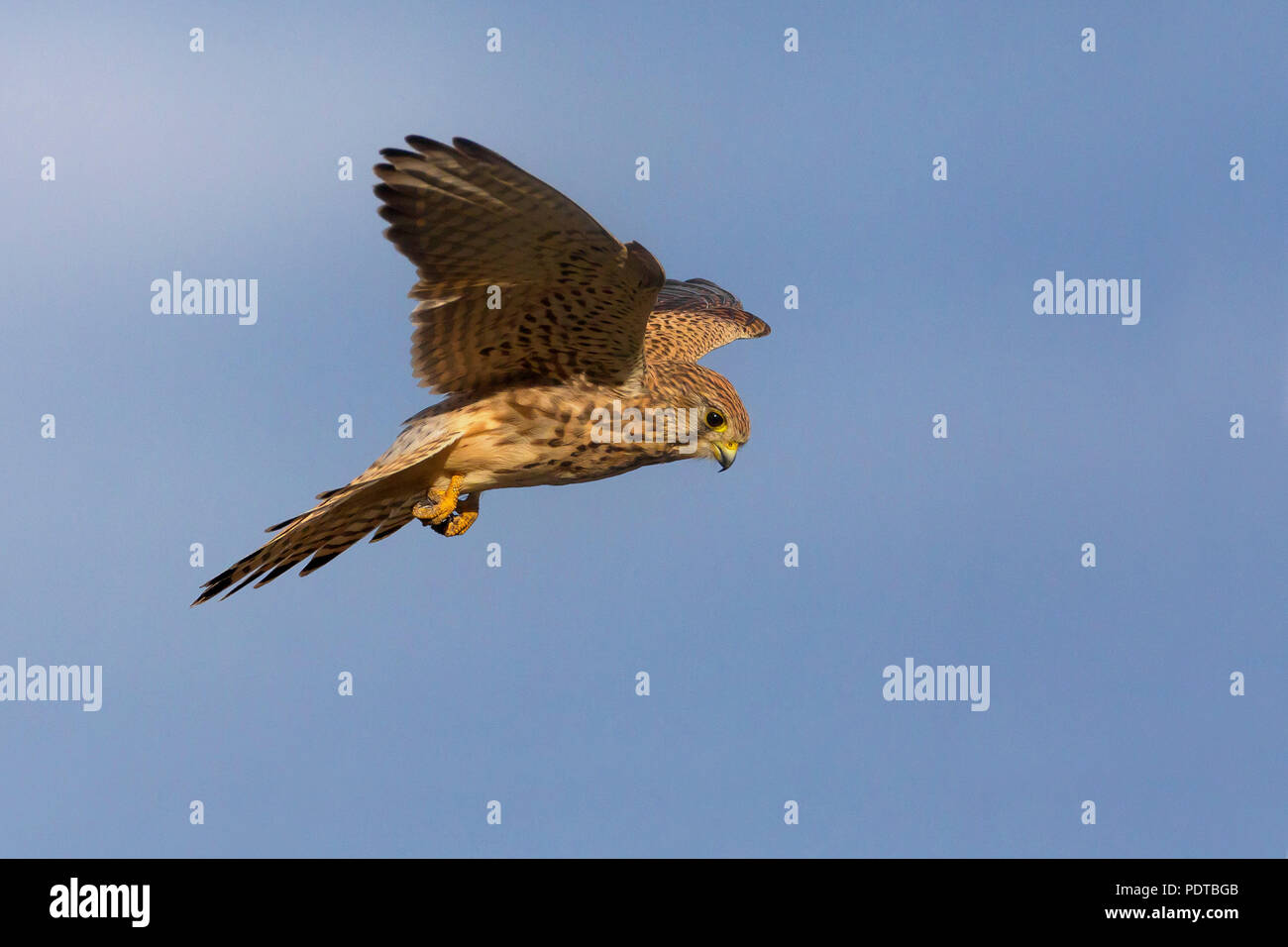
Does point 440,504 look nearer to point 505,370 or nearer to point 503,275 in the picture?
point 505,370

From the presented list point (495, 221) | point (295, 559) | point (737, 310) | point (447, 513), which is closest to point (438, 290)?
Result: point (495, 221)

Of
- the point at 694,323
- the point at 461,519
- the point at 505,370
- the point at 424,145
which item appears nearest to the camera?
the point at 424,145

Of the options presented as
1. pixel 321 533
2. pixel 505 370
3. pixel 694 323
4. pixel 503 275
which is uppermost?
pixel 694 323

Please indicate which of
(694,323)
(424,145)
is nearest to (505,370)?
(424,145)

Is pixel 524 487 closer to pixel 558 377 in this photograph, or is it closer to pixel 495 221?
pixel 558 377

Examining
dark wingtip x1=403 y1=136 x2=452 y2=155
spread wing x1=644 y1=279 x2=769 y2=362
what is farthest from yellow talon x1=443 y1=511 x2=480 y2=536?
dark wingtip x1=403 y1=136 x2=452 y2=155

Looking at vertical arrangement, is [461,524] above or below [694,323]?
below

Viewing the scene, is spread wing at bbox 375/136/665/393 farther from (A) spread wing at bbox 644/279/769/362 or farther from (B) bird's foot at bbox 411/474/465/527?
(A) spread wing at bbox 644/279/769/362
